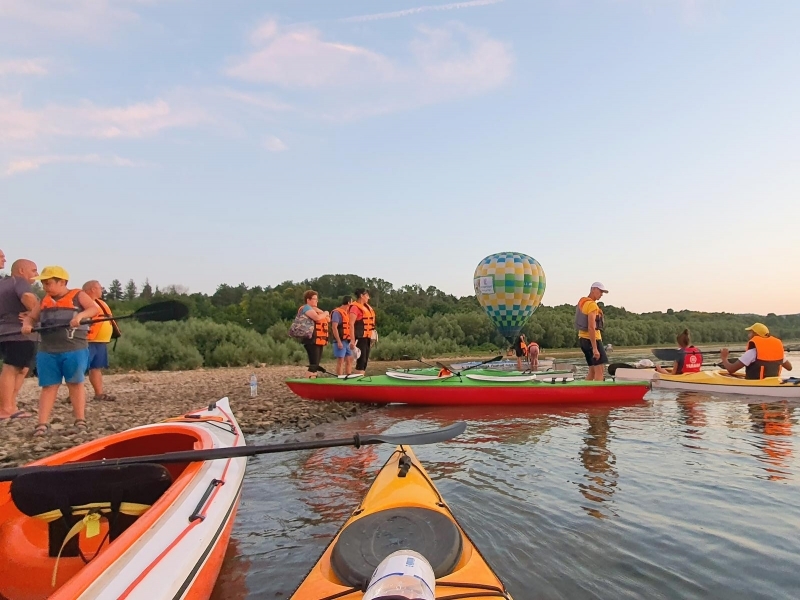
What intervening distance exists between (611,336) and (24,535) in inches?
1496

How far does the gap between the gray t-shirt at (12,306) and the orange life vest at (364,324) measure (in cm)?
505

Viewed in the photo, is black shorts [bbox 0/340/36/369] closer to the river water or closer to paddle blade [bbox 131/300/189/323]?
paddle blade [bbox 131/300/189/323]

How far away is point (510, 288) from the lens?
19703 mm

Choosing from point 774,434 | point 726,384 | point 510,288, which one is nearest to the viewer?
point 774,434

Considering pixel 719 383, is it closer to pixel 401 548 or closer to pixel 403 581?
pixel 401 548

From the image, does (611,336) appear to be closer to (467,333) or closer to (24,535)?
(467,333)

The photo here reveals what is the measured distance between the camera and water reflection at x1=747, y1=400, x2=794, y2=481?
5.15 metres

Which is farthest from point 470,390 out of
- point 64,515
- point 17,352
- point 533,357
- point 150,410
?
point 533,357

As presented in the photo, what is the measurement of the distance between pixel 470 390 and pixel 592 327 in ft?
8.49

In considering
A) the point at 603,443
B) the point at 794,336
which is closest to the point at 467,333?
the point at 603,443

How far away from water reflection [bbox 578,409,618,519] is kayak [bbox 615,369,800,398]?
11.6ft

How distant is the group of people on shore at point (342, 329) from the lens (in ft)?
29.1

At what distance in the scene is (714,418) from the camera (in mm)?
7922

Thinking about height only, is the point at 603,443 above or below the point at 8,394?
below
